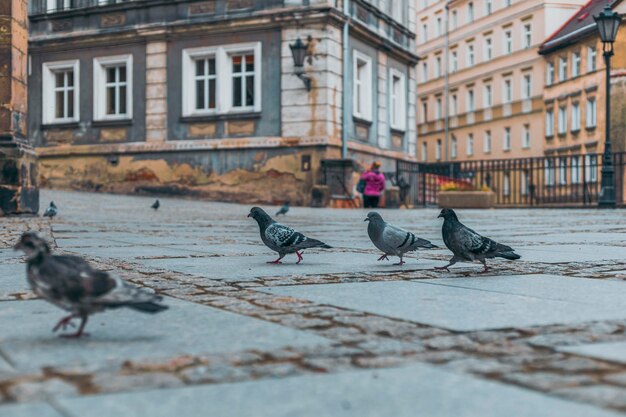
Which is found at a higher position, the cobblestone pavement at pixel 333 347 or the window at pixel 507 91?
the window at pixel 507 91

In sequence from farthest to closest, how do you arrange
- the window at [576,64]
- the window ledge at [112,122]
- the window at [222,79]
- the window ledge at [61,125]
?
the window at [576,64] < the window ledge at [61,125] < the window ledge at [112,122] < the window at [222,79]

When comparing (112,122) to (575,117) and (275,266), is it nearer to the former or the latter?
(275,266)

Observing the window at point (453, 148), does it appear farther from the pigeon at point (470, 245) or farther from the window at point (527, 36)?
the pigeon at point (470, 245)

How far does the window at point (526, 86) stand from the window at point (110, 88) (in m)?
30.5

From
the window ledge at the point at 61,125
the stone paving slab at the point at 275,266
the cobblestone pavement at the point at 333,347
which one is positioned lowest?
the cobblestone pavement at the point at 333,347

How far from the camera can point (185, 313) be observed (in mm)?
3836

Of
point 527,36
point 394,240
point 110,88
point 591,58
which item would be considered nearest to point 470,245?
point 394,240

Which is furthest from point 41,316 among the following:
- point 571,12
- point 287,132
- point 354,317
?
point 571,12

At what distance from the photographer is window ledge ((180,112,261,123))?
25891 mm

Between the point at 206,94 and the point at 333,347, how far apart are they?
24329 mm

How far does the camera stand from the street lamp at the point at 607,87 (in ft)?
75.3

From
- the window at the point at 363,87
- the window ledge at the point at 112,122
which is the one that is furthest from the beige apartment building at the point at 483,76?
the window ledge at the point at 112,122

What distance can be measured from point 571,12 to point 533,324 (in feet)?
167

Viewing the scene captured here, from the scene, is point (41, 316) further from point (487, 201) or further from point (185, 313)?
point (487, 201)
